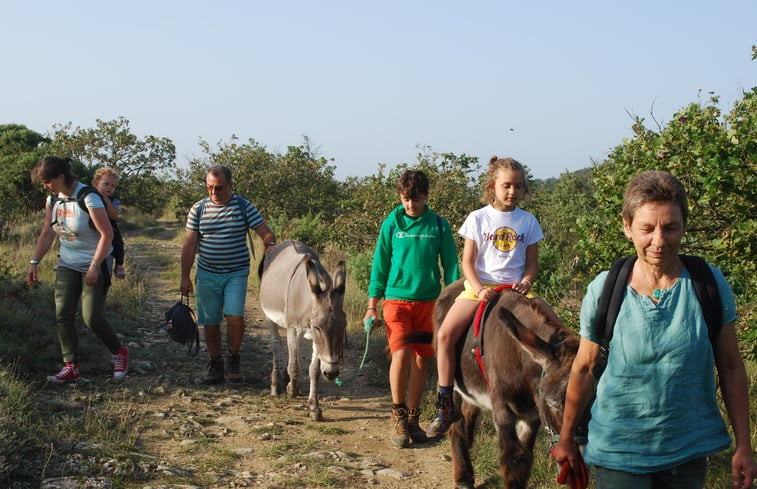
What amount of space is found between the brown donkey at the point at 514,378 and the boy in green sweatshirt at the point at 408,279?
772 millimetres

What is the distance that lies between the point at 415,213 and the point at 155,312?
224 inches

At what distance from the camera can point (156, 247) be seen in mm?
17609

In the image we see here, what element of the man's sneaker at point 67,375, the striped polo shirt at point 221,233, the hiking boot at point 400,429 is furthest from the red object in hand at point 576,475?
the man's sneaker at point 67,375

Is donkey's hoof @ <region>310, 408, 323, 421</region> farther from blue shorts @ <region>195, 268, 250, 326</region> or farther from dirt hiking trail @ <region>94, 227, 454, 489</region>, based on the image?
blue shorts @ <region>195, 268, 250, 326</region>

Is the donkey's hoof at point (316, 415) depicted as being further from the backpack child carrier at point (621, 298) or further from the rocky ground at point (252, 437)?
the backpack child carrier at point (621, 298)

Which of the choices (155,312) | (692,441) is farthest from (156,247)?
(692,441)

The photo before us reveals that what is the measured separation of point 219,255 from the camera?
21.6ft

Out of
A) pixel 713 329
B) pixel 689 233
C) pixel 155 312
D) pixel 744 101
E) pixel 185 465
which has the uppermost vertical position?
pixel 744 101

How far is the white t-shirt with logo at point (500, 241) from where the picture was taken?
454cm

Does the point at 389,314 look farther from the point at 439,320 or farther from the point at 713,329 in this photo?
the point at 713,329

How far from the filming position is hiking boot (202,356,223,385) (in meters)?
A: 6.74

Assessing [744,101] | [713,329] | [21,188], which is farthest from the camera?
[21,188]

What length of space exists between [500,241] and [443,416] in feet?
4.05

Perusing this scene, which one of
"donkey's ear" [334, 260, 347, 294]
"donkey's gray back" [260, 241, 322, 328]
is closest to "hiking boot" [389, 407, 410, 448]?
"donkey's ear" [334, 260, 347, 294]
